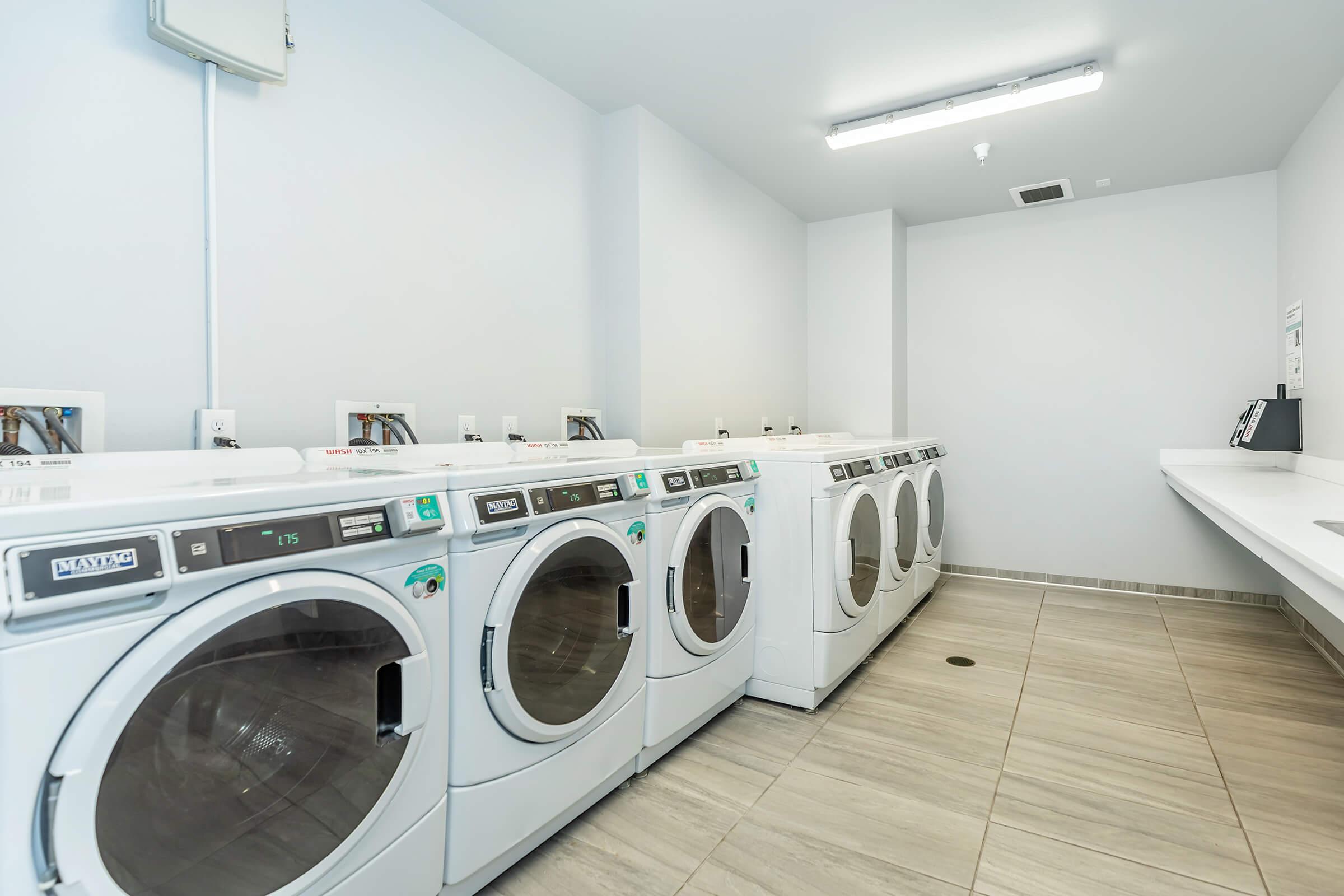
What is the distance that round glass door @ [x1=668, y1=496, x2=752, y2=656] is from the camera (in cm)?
204

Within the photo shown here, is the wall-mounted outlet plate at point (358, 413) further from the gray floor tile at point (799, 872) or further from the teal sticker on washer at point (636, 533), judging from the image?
the gray floor tile at point (799, 872)

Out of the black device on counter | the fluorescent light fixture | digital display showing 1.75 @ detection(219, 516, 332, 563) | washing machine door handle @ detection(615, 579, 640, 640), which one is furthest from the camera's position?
the black device on counter

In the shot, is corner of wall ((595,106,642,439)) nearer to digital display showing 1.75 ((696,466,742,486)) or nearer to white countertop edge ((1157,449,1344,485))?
digital display showing 1.75 ((696,466,742,486))

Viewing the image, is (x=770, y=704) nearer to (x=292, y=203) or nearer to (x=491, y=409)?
(x=491, y=409)

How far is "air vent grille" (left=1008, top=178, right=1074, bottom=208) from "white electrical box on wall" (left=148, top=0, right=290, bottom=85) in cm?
397

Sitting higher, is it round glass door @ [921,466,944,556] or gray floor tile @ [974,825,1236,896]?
round glass door @ [921,466,944,556]

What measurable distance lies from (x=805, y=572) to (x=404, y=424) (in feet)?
5.00

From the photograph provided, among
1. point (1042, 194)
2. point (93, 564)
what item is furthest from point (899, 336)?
point (93, 564)

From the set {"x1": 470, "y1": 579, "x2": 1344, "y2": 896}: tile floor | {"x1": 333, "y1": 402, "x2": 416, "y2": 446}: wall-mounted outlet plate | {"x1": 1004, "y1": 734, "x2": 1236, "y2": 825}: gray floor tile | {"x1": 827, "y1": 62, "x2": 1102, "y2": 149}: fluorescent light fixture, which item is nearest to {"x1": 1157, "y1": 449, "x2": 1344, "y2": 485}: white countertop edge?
{"x1": 470, "y1": 579, "x2": 1344, "y2": 896}: tile floor

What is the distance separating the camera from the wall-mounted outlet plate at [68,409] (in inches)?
54.3

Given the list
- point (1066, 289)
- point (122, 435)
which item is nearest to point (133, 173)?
point (122, 435)

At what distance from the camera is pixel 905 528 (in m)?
3.28

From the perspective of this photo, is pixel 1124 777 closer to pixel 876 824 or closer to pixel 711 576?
pixel 876 824

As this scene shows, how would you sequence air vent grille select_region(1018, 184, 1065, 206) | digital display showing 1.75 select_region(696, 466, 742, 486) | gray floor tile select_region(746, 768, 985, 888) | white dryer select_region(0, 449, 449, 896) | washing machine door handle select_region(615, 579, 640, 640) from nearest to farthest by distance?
white dryer select_region(0, 449, 449, 896) < gray floor tile select_region(746, 768, 985, 888) < washing machine door handle select_region(615, 579, 640, 640) < digital display showing 1.75 select_region(696, 466, 742, 486) < air vent grille select_region(1018, 184, 1065, 206)
